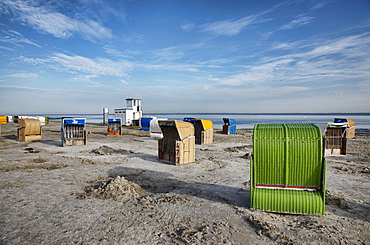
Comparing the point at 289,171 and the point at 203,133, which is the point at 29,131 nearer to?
the point at 203,133

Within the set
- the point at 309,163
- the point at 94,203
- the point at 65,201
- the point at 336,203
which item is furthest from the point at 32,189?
the point at 336,203

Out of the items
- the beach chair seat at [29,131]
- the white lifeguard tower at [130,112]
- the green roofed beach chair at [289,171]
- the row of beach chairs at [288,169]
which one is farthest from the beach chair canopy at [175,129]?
the white lifeguard tower at [130,112]

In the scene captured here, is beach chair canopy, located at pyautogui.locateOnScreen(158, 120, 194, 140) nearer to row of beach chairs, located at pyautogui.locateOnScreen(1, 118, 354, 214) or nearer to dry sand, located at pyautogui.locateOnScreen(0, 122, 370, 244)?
dry sand, located at pyautogui.locateOnScreen(0, 122, 370, 244)

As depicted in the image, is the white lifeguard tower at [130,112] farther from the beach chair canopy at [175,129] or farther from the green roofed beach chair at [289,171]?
the green roofed beach chair at [289,171]

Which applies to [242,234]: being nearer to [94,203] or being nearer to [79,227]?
[79,227]

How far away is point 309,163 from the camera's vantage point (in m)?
6.70

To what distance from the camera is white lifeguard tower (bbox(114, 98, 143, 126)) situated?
47.4 meters

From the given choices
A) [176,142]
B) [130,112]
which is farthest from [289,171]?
[130,112]

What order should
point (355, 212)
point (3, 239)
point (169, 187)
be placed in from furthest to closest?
point (169, 187), point (355, 212), point (3, 239)

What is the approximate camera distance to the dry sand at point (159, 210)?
18.1 feet

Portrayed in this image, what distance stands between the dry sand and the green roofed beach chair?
0.34 meters

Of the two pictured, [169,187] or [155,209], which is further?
[169,187]

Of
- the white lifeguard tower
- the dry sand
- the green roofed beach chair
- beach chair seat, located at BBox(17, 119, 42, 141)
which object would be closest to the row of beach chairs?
the green roofed beach chair

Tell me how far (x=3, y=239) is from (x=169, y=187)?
18.2ft
